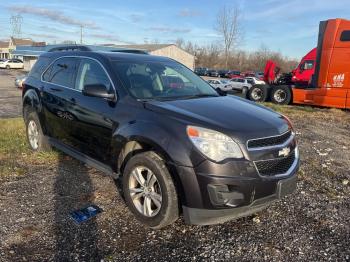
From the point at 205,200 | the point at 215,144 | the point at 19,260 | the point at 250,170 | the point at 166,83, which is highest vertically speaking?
the point at 166,83

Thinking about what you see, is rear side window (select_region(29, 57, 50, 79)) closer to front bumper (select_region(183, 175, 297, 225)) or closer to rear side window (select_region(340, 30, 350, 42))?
front bumper (select_region(183, 175, 297, 225))

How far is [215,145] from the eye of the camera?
346cm

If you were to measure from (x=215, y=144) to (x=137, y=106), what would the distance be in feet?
3.50

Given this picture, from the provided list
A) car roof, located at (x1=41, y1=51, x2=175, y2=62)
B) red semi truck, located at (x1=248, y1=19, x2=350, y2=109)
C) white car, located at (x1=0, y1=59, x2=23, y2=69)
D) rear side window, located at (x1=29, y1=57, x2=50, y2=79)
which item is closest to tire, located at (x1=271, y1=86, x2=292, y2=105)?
red semi truck, located at (x1=248, y1=19, x2=350, y2=109)

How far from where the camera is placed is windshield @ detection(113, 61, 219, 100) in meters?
4.44

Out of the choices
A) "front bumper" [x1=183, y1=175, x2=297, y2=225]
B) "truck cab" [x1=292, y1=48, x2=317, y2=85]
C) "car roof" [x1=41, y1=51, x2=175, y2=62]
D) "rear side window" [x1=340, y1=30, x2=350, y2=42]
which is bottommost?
"front bumper" [x1=183, y1=175, x2=297, y2=225]

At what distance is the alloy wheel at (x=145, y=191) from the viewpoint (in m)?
3.80

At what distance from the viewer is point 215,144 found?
3.46 metres

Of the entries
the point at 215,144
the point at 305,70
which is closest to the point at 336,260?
the point at 215,144

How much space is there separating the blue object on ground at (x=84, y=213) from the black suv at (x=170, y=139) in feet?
1.36

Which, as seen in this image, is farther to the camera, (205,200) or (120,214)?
(120,214)

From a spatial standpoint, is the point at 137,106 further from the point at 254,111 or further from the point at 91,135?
the point at 254,111

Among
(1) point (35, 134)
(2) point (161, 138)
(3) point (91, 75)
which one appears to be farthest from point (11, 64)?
(2) point (161, 138)

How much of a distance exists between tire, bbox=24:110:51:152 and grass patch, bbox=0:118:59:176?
11cm
